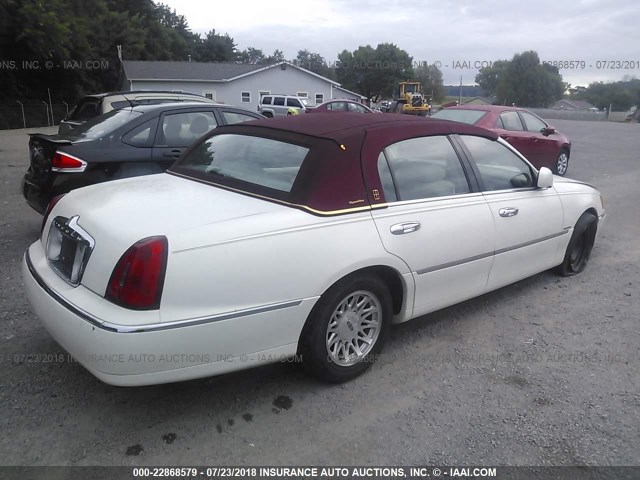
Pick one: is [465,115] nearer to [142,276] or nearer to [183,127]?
[183,127]

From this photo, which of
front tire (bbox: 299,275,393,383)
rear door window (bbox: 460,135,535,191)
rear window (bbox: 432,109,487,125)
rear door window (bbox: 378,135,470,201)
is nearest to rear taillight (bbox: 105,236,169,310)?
front tire (bbox: 299,275,393,383)

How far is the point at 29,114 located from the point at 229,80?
13.9 m

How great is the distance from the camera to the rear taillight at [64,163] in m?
5.19

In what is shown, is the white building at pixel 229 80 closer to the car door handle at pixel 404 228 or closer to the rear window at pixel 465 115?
the rear window at pixel 465 115

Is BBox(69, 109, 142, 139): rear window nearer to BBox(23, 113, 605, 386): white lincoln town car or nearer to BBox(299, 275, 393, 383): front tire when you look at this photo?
BBox(23, 113, 605, 386): white lincoln town car

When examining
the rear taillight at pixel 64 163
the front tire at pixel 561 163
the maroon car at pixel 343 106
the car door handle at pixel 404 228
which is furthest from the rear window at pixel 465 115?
the maroon car at pixel 343 106

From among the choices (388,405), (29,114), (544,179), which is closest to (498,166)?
(544,179)

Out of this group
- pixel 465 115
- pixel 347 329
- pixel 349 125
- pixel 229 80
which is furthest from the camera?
pixel 229 80

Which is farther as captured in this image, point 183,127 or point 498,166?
point 183,127

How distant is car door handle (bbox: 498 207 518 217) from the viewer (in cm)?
397

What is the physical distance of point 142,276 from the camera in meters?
A: 2.45

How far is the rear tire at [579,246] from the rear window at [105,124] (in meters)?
4.73

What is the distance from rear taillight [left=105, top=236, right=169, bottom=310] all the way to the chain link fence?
33.0m

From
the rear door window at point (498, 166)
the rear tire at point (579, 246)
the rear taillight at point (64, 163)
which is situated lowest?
the rear tire at point (579, 246)
